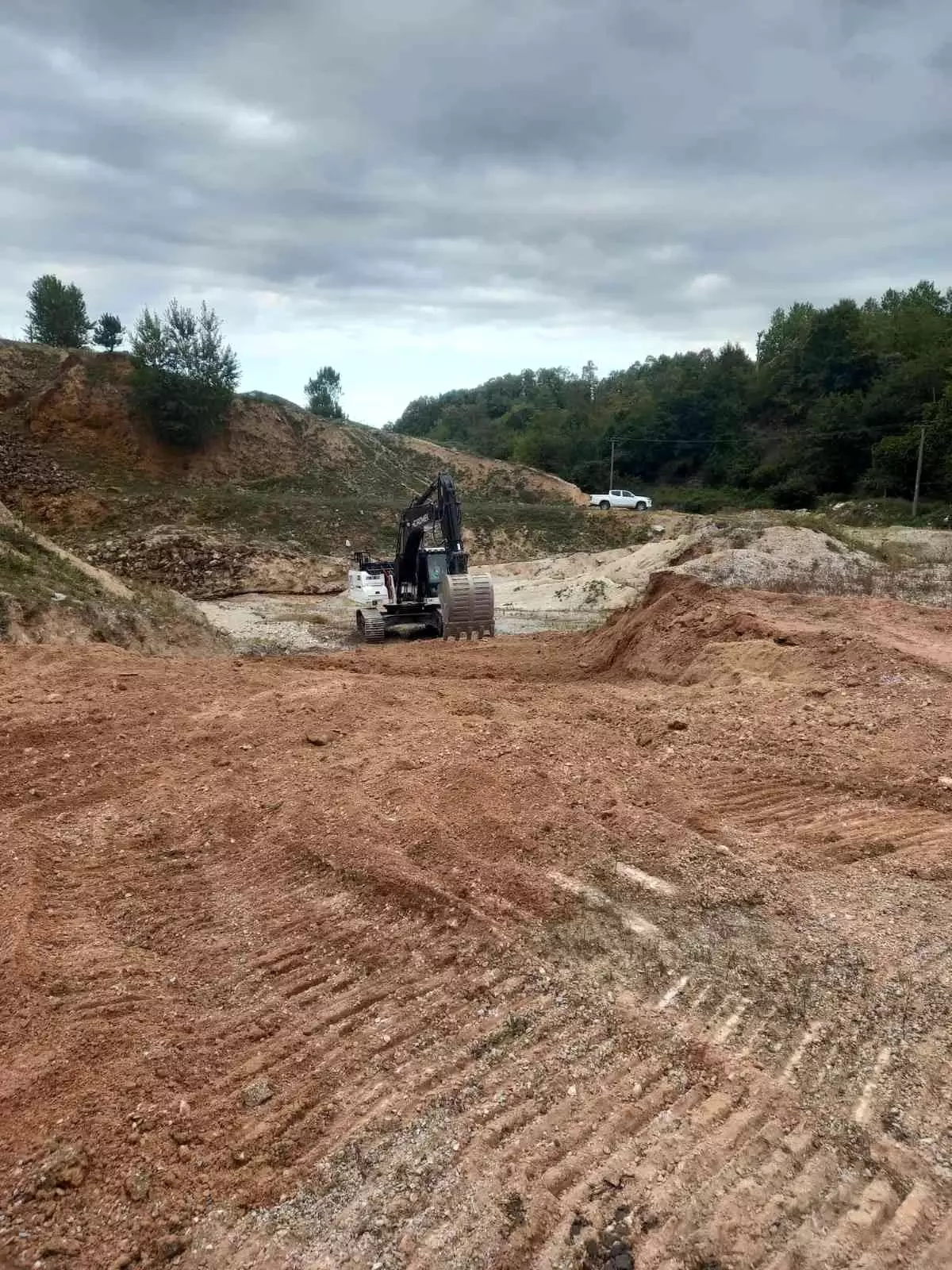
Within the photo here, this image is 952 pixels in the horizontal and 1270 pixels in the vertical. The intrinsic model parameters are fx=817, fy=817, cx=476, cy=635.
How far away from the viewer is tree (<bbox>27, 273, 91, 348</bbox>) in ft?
156

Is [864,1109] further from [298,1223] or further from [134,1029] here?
[134,1029]

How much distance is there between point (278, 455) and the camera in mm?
42969

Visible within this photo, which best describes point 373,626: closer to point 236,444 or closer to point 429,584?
point 429,584

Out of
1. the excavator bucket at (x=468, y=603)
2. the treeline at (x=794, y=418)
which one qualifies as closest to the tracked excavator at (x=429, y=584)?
the excavator bucket at (x=468, y=603)

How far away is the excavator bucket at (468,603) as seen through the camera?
1494cm

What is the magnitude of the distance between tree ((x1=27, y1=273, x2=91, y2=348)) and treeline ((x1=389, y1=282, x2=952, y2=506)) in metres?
30.1

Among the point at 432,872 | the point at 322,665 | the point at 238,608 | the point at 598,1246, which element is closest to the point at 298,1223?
the point at 598,1246

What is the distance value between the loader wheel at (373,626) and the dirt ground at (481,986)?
10151 mm

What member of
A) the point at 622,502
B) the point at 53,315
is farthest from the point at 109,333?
the point at 622,502

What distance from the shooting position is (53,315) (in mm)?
47719

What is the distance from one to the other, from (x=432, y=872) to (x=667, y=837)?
60.0 inches

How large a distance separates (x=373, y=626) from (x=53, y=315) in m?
41.8

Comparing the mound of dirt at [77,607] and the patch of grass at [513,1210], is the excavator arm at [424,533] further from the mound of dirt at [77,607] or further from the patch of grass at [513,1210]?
the patch of grass at [513,1210]

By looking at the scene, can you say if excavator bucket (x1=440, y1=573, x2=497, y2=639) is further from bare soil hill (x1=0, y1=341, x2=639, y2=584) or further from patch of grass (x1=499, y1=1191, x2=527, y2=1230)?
bare soil hill (x1=0, y1=341, x2=639, y2=584)
